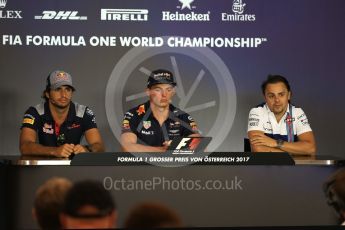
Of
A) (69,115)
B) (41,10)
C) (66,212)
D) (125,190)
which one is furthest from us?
(41,10)

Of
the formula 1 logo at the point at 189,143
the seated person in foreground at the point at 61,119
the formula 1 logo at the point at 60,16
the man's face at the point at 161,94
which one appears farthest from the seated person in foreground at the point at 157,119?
the formula 1 logo at the point at 60,16

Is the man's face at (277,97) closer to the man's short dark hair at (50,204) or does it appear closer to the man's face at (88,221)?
the man's short dark hair at (50,204)

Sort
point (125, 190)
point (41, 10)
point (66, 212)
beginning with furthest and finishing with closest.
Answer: point (41, 10) < point (125, 190) < point (66, 212)

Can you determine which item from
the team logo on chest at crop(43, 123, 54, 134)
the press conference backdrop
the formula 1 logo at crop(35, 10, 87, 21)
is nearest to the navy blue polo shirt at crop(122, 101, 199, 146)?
the team logo on chest at crop(43, 123, 54, 134)

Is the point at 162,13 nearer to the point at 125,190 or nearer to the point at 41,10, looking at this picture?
the point at 41,10

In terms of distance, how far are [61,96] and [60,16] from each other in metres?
1.37

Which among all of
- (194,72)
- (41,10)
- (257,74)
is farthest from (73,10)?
(257,74)

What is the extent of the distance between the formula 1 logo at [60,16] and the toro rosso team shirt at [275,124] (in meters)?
2.07

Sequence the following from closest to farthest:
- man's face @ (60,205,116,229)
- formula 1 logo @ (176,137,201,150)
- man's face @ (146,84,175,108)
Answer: man's face @ (60,205,116,229) < formula 1 logo @ (176,137,201,150) < man's face @ (146,84,175,108)

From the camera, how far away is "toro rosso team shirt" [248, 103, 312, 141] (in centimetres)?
575

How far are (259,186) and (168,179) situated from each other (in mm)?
600

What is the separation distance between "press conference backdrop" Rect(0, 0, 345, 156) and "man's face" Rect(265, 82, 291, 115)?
108 centimetres

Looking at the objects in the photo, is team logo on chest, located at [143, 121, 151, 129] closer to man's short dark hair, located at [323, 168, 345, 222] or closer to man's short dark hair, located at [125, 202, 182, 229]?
man's short dark hair, located at [323, 168, 345, 222]

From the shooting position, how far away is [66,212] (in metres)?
1.53
